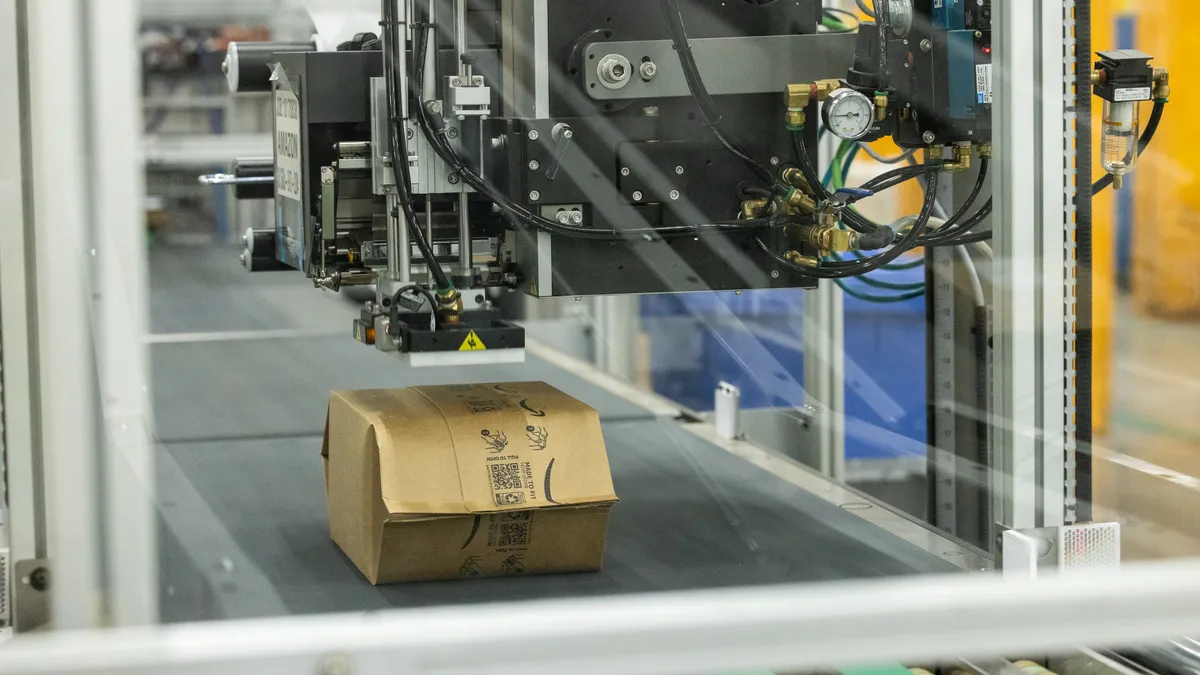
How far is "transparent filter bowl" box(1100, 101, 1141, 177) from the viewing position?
219 centimetres

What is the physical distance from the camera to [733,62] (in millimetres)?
2436

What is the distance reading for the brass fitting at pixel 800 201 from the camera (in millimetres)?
2396

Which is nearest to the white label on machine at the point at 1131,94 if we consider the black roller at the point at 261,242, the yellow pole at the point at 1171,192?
the black roller at the point at 261,242

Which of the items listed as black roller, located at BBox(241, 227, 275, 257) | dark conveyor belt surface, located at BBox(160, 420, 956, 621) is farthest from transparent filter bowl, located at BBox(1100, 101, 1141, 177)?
black roller, located at BBox(241, 227, 275, 257)

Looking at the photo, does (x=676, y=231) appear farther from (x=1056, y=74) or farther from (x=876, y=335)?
(x=876, y=335)

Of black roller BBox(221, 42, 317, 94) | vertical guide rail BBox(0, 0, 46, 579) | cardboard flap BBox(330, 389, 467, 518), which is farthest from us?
black roller BBox(221, 42, 317, 94)

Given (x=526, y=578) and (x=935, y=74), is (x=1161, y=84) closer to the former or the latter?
(x=935, y=74)

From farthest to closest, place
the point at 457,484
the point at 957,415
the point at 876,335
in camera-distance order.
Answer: the point at 876,335 → the point at 957,415 → the point at 457,484

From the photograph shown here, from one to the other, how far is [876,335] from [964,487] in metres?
1.13

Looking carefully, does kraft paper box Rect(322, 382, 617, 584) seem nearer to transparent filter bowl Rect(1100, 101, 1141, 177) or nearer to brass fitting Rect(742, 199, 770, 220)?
brass fitting Rect(742, 199, 770, 220)

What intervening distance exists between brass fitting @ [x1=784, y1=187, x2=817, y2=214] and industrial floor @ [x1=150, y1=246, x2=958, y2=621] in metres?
0.64

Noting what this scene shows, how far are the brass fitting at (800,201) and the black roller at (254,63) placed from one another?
0.97 meters

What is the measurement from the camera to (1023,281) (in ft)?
6.81

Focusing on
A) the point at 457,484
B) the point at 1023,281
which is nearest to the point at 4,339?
the point at 457,484
